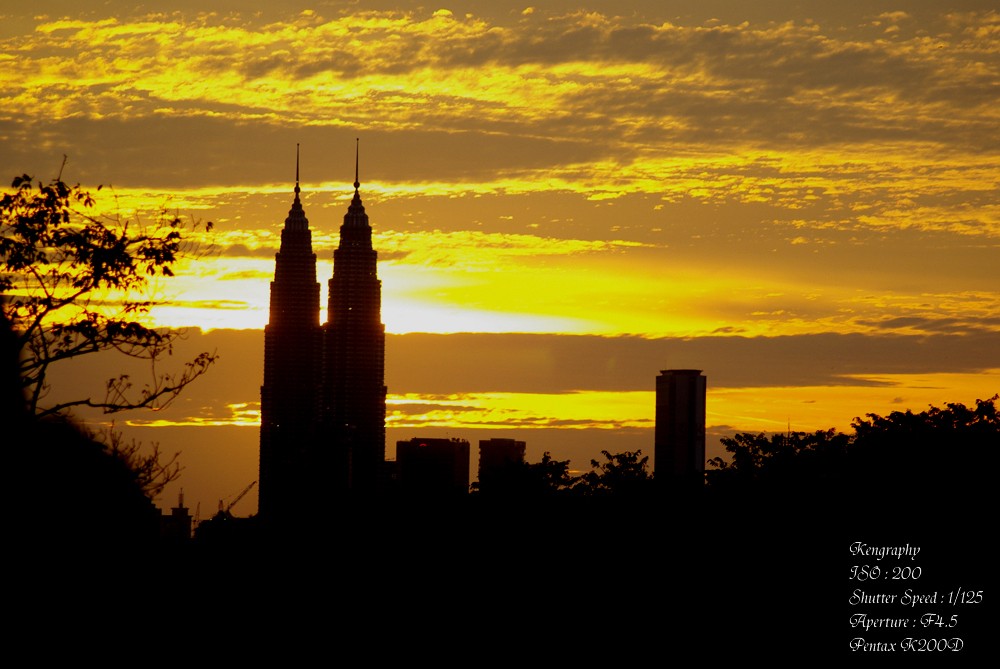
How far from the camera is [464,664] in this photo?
30.6m

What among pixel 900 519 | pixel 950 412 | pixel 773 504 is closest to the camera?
pixel 900 519

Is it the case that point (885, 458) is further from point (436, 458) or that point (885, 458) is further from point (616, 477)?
point (436, 458)

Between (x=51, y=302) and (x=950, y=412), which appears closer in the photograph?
(x=51, y=302)

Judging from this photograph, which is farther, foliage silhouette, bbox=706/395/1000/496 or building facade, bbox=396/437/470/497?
building facade, bbox=396/437/470/497

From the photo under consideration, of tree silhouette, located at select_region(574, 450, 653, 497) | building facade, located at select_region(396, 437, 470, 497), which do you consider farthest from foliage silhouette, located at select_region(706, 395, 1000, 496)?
building facade, located at select_region(396, 437, 470, 497)

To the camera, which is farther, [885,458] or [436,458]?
[436,458]

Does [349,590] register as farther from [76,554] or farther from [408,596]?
[76,554]

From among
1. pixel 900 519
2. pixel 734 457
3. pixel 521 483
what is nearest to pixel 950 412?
pixel 734 457

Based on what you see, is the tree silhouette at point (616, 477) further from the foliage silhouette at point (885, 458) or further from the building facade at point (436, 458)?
the building facade at point (436, 458)

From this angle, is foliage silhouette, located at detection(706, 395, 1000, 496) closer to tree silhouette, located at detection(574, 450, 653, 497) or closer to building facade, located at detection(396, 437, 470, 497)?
tree silhouette, located at detection(574, 450, 653, 497)

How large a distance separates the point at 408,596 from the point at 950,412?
54.5m

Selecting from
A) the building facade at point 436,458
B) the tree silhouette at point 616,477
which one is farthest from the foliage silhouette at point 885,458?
the building facade at point 436,458

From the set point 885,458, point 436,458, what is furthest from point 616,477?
point 436,458

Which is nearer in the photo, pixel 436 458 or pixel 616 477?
pixel 616 477
